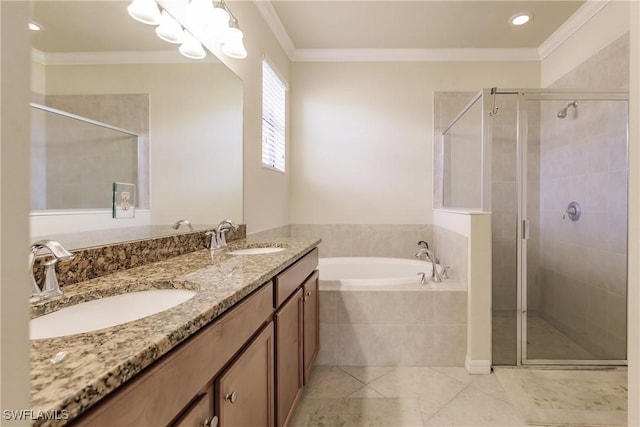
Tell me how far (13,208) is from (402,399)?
1958 millimetres

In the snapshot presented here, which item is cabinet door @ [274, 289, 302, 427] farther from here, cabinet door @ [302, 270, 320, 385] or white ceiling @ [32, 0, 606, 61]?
white ceiling @ [32, 0, 606, 61]

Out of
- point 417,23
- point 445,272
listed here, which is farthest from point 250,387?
point 417,23

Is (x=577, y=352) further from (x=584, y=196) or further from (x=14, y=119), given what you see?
(x=14, y=119)

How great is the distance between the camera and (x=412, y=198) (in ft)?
10.7

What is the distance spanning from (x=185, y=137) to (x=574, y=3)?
3.00 m

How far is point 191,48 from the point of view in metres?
1.52

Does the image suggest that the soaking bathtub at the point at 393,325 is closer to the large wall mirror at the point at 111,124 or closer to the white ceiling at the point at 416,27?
the large wall mirror at the point at 111,124

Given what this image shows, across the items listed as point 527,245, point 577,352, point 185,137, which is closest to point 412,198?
point 527,245

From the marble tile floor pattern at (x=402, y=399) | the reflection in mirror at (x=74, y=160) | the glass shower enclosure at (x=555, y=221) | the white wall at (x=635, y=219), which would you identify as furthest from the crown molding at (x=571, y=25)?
the reflection in mirror at (x=74, y=160)

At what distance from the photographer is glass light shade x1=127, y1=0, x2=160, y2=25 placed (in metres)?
1.17

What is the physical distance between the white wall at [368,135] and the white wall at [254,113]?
23.0 inches

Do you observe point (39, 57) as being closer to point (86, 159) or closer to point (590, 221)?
point (86, 159)

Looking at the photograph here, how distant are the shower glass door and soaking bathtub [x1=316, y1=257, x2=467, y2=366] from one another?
465 mm

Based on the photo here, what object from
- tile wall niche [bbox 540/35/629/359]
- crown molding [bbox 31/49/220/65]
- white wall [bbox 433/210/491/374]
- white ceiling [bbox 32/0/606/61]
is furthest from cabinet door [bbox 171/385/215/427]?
tile wall niche [bbox 540/35/629/359]
